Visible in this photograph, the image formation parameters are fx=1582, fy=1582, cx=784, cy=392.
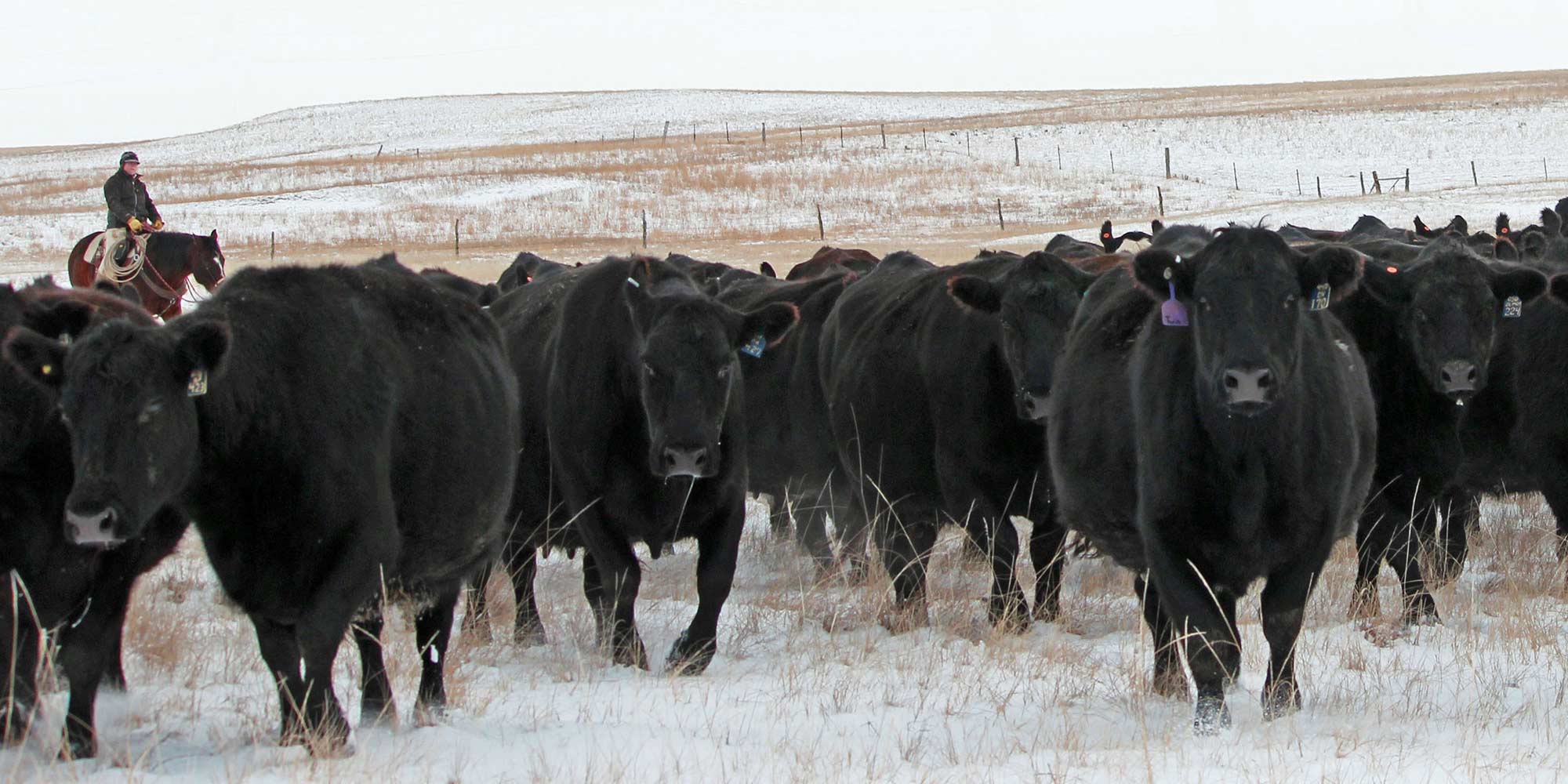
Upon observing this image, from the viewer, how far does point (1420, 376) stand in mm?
8062

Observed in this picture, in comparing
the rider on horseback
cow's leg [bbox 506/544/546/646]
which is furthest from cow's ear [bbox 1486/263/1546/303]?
the rider on horseback

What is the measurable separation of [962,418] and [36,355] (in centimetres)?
448

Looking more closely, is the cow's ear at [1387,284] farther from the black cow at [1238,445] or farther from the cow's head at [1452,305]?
the black cow at [1238,445]

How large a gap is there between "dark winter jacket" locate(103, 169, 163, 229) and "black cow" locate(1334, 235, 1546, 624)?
50.0 ft

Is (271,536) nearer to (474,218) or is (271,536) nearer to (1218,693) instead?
(1218,693)

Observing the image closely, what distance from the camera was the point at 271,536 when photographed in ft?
16.2

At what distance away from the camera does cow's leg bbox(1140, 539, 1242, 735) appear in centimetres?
539

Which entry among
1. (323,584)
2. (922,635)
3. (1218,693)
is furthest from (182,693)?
(1218,693)

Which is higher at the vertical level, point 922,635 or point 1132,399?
point 1132,399

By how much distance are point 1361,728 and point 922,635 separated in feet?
7.60

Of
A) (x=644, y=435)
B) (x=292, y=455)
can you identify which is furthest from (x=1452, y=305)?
(x=292, y=455)

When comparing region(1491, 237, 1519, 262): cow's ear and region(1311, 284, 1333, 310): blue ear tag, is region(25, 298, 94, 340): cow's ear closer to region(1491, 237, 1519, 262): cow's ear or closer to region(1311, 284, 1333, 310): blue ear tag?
region(1311, 284, 1333, 310): blue ear tag

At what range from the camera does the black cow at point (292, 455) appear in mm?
4637

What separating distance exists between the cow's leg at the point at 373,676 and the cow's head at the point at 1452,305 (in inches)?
202
